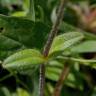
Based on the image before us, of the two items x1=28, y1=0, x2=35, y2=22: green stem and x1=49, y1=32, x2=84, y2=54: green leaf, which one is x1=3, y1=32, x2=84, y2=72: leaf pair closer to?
x1=49, y1=32, x2=84, y2=54: green leaf

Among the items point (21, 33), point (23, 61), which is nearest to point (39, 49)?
point (21, 33)

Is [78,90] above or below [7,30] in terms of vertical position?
below

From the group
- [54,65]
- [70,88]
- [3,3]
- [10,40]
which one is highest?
[10,40]

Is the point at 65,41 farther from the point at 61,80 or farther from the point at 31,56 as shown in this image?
the point at 61,80

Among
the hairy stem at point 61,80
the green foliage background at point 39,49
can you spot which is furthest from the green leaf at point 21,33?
the hairy stem at point 61,80

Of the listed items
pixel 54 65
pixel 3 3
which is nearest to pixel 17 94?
pixel 54 65

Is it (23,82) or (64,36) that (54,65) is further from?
(64,36)

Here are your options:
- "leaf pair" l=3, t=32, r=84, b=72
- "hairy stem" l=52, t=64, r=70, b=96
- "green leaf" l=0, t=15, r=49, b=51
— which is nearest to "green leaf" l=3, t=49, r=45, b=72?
"leaf pair" l=3, t=32, r=84, b=72
